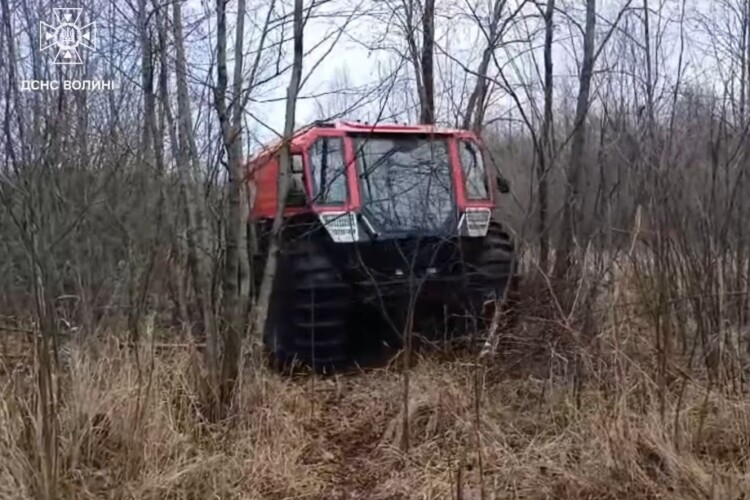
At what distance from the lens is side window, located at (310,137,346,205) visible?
496cm

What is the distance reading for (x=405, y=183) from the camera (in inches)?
202

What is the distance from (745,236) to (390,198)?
228cm

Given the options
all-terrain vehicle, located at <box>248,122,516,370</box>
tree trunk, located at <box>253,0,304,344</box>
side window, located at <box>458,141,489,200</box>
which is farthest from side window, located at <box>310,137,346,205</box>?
side window, located at <box>458,141,489,200</box>

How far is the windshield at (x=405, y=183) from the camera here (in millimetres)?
5035

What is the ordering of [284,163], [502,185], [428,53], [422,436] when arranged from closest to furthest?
[422,436] < [284,163] < [502,185] < [428,53]

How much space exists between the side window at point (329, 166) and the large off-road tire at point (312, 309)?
0.37m

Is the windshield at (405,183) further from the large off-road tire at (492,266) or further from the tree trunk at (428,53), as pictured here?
the tree trunk at (428,53)

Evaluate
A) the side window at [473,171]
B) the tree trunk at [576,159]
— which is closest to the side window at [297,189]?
the side window at [473,171]

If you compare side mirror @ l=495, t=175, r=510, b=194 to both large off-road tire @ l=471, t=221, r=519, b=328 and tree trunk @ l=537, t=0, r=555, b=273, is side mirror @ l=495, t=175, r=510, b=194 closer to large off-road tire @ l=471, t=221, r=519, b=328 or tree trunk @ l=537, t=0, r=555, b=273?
large off-road tire @ l=471, t=221, r=519, b=328

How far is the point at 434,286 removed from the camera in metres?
5.12

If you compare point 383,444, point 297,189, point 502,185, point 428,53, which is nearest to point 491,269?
point 502,185

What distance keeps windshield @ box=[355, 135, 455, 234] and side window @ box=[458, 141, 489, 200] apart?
0.60 ft

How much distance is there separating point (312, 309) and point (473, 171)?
1642 mm

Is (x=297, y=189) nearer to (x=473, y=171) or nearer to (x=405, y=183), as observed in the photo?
(x=405, y=183)
